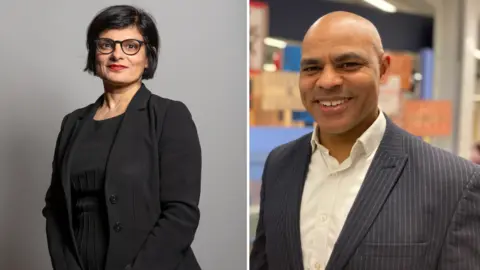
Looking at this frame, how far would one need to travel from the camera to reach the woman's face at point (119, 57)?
164cm

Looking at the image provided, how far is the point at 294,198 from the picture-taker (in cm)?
133

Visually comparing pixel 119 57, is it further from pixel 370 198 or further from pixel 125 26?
pixel 370 198

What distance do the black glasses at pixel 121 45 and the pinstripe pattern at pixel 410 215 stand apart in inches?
32.3

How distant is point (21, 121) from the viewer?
5.61 ft

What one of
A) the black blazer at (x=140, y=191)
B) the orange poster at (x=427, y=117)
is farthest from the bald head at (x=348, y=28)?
the orange poster at (x=427, y=117)

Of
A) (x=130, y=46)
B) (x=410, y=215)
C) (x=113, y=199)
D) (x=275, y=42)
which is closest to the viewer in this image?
(x=410, y=215)

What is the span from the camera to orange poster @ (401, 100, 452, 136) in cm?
214

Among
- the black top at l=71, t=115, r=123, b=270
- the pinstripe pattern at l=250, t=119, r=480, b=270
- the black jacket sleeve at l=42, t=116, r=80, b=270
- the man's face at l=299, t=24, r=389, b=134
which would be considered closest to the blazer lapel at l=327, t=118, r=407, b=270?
the pinstripe pattern at l=250, t=119, r=480, b=270

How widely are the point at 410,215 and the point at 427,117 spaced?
3.86 feet

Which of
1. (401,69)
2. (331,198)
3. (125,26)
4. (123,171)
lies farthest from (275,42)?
(331,198)

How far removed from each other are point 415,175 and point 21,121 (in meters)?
1.30

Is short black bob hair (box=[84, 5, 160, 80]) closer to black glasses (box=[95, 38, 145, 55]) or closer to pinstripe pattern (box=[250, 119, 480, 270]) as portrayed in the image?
black glasses (box=[95, 38, 145, 55])

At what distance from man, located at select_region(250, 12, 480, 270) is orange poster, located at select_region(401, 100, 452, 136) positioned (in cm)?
93

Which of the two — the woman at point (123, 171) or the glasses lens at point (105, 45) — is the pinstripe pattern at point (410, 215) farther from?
the glasses lens at point (105, 45)
